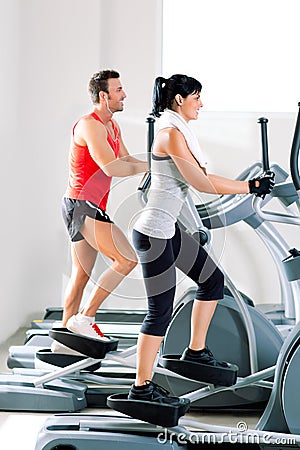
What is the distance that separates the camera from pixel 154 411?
2746 millimetres

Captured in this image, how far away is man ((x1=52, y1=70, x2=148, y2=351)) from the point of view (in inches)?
119

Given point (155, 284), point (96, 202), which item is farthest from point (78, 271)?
point (155, 284)

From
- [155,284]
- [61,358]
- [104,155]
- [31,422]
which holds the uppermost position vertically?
[104,155]

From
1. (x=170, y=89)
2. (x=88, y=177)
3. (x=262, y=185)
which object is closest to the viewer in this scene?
(x=262, y=185)

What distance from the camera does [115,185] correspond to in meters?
3.07

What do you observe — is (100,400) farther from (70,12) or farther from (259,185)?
(70,12)

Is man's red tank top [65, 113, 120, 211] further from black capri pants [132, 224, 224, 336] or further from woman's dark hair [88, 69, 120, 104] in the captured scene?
black capri pants [132, 224, 224, 336]

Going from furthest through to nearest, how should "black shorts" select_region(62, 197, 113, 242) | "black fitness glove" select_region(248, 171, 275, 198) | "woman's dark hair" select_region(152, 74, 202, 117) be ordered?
"black shorts" select_region(62, 197, 113, 242) < "woman's dark hair" select_region(152, 74, 202, 117) < "black fitness glove" select_region(248, 171, 275, 198)

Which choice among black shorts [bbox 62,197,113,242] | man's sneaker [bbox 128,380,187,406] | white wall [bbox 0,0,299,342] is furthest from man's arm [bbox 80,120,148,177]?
white wall [bbox 0,0,299,342]

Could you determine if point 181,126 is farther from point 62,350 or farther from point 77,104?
point 77,104

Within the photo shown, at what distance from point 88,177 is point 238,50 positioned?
308 cm

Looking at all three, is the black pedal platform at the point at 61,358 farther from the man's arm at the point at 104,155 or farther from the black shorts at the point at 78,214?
the man's arm at the point at 104,155

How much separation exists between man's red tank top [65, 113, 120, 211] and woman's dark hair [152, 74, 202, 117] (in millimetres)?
393

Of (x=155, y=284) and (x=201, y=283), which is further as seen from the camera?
(x=201, y=283)
